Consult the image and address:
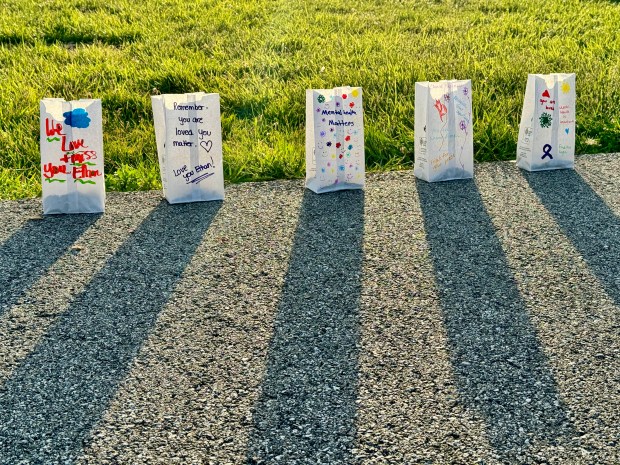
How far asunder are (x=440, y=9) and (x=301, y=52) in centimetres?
243

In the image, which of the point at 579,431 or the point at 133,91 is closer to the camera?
the point at 579,431

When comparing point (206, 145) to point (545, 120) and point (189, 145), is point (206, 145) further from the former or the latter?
point (545, 120)

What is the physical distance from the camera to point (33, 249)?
3.78 m

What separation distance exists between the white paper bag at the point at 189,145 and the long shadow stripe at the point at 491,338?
114 centimetres

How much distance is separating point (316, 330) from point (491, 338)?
1.97 feet

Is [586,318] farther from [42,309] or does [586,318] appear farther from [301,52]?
[301,52]

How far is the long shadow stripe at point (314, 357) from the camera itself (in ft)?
7.61

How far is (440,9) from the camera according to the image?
8.95 metres

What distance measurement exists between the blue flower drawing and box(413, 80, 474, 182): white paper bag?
1.79 m

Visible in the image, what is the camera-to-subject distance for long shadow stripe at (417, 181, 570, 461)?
2.39m

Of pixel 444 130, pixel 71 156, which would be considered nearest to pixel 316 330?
pixel 71 156

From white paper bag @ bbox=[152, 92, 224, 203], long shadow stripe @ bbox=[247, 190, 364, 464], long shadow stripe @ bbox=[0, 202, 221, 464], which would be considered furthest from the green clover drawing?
long shadow stripe @ bbox=[0, 202, 221, 464]

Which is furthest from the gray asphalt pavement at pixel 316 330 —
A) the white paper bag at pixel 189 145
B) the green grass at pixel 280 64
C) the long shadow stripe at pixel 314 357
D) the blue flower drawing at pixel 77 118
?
the green grass at pixel 280 64

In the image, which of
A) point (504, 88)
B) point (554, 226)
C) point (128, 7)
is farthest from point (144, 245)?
point (128, 7)
